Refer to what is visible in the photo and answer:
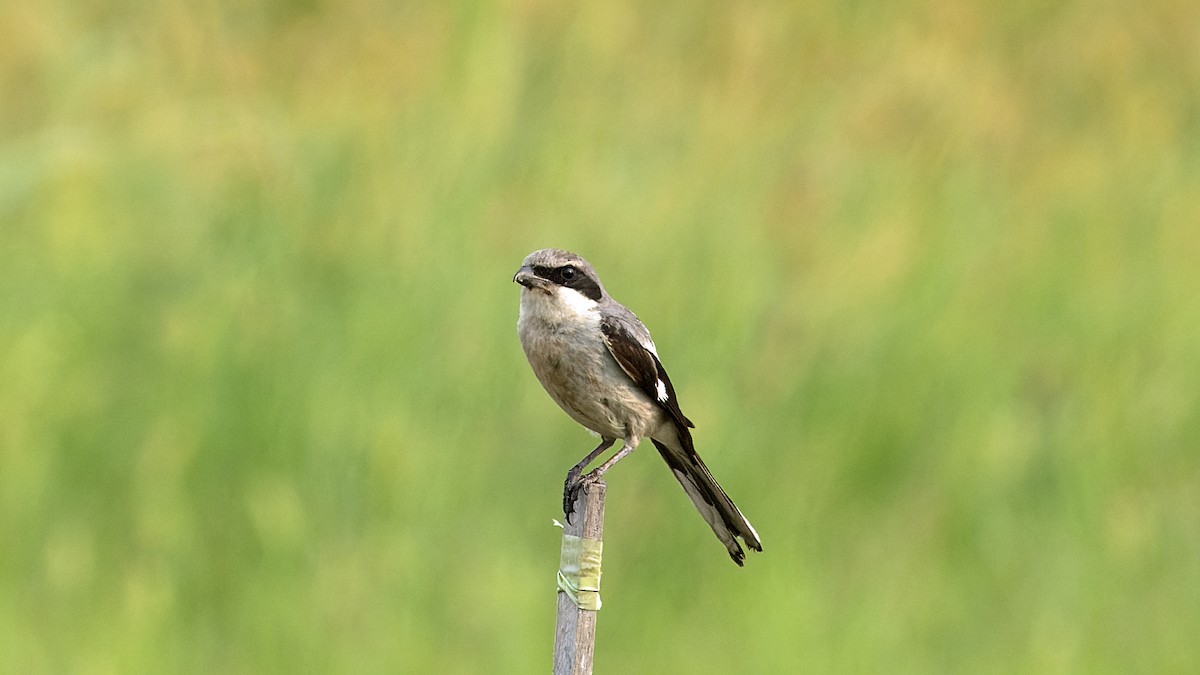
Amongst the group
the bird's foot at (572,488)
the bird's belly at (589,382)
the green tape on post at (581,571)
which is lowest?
the green tape on post at (581,571)

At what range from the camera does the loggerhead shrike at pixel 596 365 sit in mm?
3910

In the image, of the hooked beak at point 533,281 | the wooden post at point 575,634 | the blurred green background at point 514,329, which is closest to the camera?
the wooden post at point 575,634

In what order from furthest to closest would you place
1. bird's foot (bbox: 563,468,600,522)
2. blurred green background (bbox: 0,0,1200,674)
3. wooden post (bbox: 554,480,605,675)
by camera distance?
blurred green background (bbox: 0,0,1200,674), bird's foot (bbox: 563,468,600,522), wooden post (bbox: 554,480,605,675)

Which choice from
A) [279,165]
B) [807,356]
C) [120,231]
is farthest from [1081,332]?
[120,231]

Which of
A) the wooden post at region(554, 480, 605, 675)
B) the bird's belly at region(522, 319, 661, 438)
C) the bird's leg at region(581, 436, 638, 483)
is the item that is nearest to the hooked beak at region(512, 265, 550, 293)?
the bird's belly at region(522, 319, 661, 438)

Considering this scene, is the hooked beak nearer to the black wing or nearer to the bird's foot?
the black wing

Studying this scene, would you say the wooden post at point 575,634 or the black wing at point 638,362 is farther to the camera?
the black wing at point 638,362

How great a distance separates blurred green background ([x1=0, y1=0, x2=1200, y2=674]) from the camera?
5.20 m

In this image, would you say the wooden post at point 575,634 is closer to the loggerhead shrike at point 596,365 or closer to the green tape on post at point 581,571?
the green tape on post at point 581,571

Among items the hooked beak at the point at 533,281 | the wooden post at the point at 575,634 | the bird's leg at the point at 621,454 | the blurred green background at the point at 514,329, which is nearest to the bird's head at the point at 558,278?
the hooked beak at the point at 533,281

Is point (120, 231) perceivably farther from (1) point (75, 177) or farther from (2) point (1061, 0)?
(2) point (1061, 0)

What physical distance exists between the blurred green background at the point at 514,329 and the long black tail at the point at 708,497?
1100mm

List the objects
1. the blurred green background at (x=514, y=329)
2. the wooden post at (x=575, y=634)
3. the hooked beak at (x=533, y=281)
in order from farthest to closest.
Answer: the blurred green background at (x=514, y=329)
the hooked beak at (x=533, y=281)
the wooden post at (x=575, y=634)

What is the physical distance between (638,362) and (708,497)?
1.27 feet
